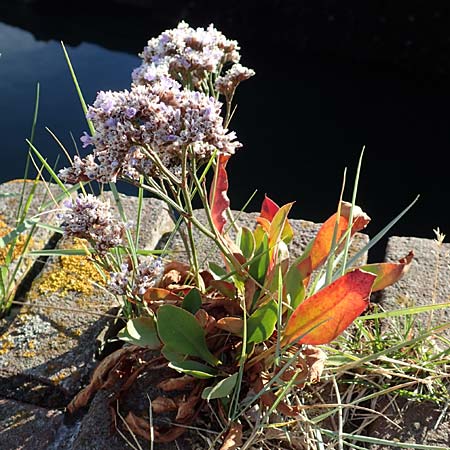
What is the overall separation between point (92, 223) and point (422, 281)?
0.72 m

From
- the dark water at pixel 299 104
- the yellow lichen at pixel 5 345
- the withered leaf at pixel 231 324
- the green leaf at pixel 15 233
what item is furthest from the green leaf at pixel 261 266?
the dark water at pixel 299 104

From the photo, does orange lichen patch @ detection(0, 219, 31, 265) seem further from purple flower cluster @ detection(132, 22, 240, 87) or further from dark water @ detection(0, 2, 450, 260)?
dark water @ detection(0, 2, 450, 260)

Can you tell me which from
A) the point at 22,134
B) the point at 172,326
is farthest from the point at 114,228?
the point at 22,134

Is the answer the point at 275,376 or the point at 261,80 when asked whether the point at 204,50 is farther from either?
the point at 261,80

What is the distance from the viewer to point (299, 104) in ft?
10.7

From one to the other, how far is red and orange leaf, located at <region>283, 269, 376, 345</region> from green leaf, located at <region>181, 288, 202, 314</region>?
163mm

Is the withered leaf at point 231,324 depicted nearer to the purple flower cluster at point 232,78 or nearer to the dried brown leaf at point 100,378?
the dried brown leaf at point 100,378

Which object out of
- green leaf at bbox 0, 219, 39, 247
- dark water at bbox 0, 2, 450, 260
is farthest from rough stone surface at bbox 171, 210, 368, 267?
dark water at bbox 0, 2, 450, 260

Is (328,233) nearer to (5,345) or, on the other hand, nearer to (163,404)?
(163,404)

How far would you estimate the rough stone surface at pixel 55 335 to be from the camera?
49.4 inches

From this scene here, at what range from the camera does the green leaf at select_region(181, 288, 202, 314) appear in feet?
3.80

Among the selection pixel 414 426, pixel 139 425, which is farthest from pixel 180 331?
pixel 414 426

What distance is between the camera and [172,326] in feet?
3.59

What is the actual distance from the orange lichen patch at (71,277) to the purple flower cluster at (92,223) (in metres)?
0.37
